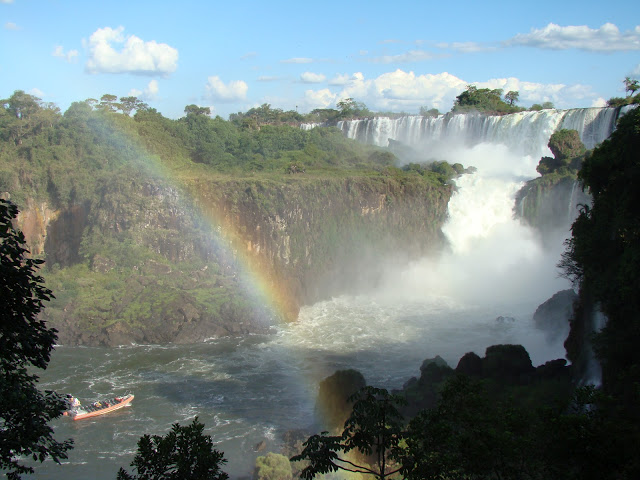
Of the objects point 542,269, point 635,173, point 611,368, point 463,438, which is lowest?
point 542,269

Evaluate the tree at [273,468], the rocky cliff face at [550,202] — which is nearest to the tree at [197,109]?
the rocky cliff face at [550,202]

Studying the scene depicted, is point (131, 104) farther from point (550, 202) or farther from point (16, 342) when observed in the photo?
point (16, 342)

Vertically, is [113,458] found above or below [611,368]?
below

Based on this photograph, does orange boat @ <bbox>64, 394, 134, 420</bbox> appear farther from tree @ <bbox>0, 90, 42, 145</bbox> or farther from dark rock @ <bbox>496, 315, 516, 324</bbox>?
tree @ <bbox>0, 90, 42, 145</bbox>

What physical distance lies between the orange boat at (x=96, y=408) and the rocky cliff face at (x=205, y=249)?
7.16 meters

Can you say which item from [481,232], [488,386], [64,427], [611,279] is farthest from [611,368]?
[481,232]

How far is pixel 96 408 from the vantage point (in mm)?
20250

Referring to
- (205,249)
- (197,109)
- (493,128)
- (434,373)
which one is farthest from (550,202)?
(197,109)

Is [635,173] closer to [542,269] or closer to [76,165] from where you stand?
[542,269]

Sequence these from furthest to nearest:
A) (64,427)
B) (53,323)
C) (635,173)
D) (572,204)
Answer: (572,204)
(53,323)
(64,427)
(635,173)

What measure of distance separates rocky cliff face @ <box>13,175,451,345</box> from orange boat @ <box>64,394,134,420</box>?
7160mm

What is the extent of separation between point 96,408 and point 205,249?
582 inches

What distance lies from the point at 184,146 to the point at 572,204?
106 feet

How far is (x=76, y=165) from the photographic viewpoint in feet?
123
